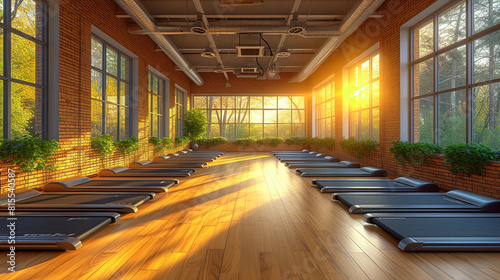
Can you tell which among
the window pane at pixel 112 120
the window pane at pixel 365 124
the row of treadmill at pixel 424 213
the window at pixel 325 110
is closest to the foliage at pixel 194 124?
the window at pixel 325 110

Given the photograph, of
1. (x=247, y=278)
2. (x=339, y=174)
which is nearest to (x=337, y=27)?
(x=339, y=174)

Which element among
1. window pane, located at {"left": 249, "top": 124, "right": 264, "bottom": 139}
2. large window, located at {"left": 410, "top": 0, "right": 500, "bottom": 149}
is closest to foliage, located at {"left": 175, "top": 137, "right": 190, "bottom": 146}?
window pane, located at {"left": 249, "top": 124, "right": 264, "bottom": 139}

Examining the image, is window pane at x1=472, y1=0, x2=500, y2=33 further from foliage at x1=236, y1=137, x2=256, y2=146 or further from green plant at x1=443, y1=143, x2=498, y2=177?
foliage at x1=236, y1=137, x2=256, y2=146

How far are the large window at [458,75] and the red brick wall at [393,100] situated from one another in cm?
38

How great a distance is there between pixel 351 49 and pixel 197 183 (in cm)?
672

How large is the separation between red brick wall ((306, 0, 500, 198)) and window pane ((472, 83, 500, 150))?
56cm

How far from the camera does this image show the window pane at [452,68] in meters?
4.74

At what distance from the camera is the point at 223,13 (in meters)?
7.52

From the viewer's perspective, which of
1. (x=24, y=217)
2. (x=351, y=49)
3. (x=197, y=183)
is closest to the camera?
(x=24, y=217)

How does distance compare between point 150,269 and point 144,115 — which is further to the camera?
point 144,115

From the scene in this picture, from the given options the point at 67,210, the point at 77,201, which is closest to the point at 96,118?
the point at 77,201

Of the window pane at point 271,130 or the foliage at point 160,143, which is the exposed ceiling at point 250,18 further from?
the window pane at point 271,130

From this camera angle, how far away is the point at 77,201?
3656 millimetres

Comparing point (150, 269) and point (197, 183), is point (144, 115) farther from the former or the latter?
point (150, 269)
